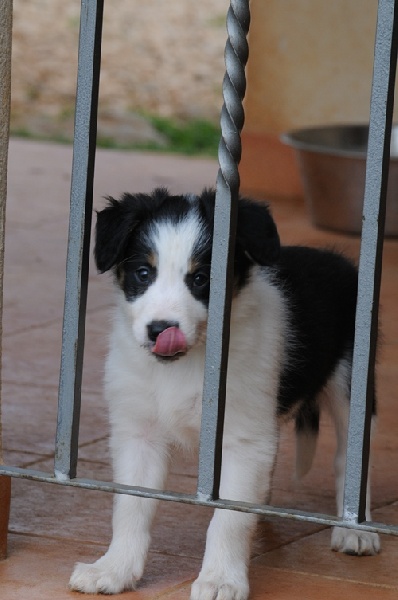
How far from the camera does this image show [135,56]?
1582 centimetres

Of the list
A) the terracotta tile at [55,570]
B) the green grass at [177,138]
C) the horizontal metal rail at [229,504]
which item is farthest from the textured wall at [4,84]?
the green grass at [177,138]

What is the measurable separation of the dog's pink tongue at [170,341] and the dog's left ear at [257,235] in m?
0.31

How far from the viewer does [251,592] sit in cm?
272

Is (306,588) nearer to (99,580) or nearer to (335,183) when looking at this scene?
(99,580)

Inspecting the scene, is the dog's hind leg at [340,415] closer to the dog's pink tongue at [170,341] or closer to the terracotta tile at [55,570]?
the terracotta tile at [55,570]

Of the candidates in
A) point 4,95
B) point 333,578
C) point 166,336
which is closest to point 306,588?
point 333,578

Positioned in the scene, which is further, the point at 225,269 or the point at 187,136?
the point at 187,136

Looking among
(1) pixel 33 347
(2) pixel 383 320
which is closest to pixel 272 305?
(1) pixel 33 347

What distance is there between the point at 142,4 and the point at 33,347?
1179 cm

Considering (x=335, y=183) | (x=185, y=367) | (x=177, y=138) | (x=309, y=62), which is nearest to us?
(x=185, y=367)

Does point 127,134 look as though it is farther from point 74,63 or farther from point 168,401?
point 168,401

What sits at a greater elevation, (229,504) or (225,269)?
(225,269)

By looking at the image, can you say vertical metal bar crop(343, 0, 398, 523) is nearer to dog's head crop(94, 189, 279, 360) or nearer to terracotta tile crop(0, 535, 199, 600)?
dog's head crop(94, 189, 279, 360)

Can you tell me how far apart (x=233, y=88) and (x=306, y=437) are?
1.52m
